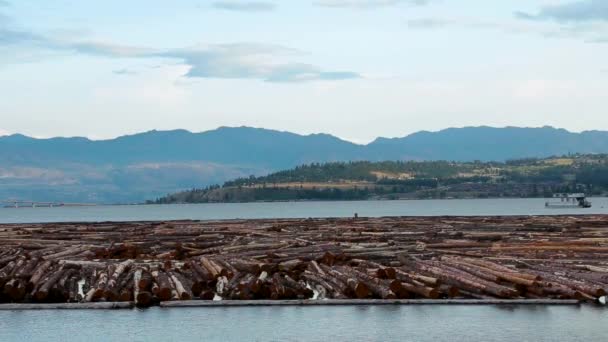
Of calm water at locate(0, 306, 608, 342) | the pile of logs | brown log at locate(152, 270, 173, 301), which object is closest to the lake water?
calm water at locate(0, 306, 608, 342)

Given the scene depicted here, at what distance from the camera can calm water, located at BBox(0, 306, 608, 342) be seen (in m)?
32.2

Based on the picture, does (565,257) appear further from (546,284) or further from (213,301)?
(213,301)

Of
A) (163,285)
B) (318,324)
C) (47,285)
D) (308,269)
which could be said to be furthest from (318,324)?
(47,285)

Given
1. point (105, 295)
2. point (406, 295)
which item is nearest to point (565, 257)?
point (406, 295)

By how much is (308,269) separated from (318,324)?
10005 mm

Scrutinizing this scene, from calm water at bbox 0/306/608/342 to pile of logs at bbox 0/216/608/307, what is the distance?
1831 millimetres

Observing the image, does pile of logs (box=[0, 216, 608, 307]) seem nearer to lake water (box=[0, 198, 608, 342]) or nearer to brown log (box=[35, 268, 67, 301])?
brown log (box=[35, 268, 67, 301])

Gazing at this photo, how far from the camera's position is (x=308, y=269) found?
44094 millimetres

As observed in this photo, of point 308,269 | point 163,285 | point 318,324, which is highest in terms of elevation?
point 308,269

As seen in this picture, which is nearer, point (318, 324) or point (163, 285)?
point (318, 324)

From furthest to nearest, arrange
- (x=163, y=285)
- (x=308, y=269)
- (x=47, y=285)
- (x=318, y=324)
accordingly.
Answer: (x=308, y=269) → (x=47, y=285) → (x=163, y=285) → (x=318, y=324)

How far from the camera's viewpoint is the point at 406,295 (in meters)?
37.9

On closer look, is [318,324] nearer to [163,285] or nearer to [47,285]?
[163,285]

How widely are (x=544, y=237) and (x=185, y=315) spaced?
31.8 meters
